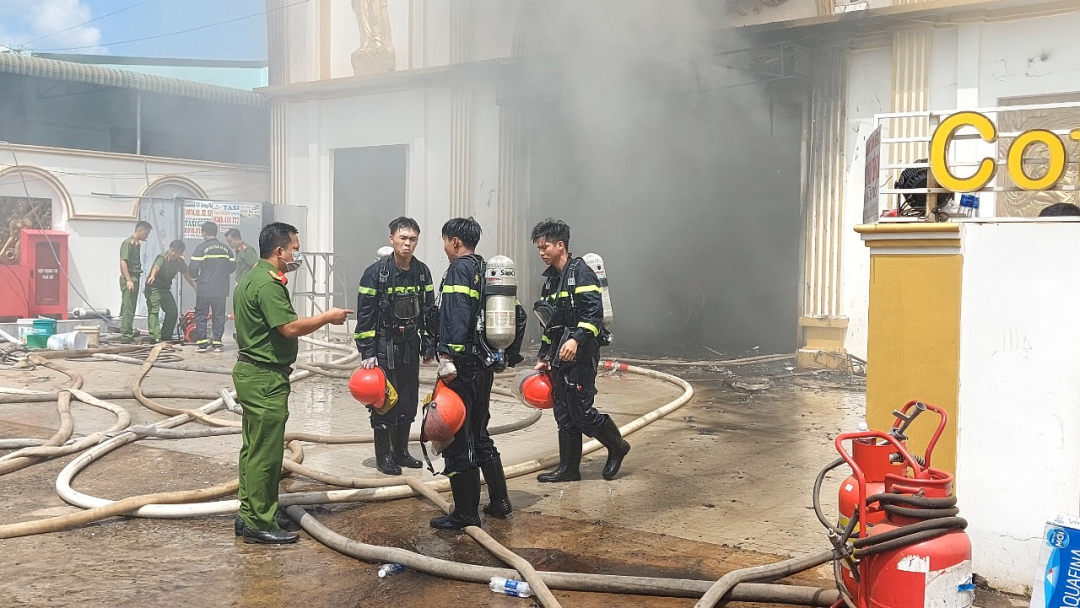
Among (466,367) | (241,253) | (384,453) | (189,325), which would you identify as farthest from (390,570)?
(189,325)

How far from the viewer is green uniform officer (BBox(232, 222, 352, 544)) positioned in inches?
183

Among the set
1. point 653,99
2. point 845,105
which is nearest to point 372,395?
point 845,105

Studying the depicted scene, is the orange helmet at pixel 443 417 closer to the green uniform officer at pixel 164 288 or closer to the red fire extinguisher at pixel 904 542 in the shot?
the red fire extinguisher at pixel 904 542

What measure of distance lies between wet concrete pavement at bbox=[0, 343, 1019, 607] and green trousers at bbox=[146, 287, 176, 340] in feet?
18.5

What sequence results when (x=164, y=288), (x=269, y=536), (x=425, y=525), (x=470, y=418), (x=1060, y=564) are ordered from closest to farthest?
1. (x=1060, y=564)
2. (x=269, y=536)
3. (x=470, y=418)
4. (x=425, y=525)
5. (x=164, y=288)

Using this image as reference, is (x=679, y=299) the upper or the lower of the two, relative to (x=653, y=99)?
lower

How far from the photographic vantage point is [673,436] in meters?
7.54

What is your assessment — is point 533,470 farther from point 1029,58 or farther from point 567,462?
point 1029,58

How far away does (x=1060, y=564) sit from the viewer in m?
3.03

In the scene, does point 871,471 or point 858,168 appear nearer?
point 871,471

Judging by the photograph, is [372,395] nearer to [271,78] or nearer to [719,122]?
[719,122]

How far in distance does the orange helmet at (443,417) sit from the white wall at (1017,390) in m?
2.44

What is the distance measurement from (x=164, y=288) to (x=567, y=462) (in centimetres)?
991

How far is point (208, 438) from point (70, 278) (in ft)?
41.2
